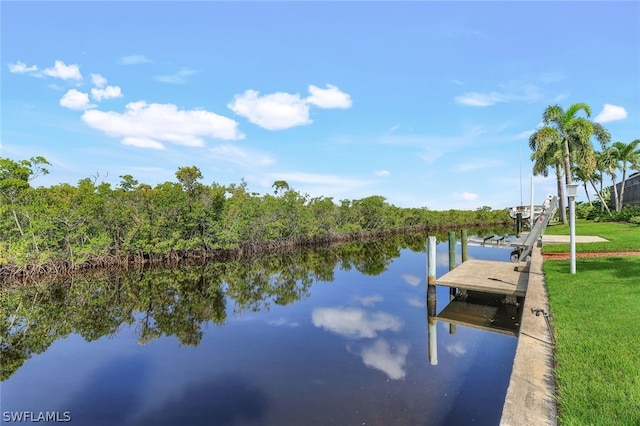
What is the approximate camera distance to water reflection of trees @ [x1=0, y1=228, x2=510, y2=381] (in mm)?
10672

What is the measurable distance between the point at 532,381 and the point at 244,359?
6.58 m

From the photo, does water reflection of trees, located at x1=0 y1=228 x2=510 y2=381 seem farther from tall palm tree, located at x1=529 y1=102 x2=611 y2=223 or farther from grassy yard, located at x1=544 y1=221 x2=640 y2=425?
tall palm tree, located at x1=529 y1=102 x2=611 y2=223

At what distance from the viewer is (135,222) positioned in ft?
80.1

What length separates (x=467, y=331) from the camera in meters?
9.58

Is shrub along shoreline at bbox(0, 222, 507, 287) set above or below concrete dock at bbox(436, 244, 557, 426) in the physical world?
below

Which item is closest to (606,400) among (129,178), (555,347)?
(555,347)

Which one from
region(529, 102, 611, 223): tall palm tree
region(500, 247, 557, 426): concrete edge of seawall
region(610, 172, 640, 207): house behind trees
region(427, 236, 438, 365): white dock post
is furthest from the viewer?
region(610, 172, 640, 207): house behind trees

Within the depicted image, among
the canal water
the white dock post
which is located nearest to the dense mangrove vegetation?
the canal water

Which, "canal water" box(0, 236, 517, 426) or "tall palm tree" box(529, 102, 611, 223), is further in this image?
"tall palm tree" box(529, 102, 611, 223)

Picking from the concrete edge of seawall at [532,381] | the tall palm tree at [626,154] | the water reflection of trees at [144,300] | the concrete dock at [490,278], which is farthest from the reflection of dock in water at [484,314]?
the tall palm tree at [626,154]
